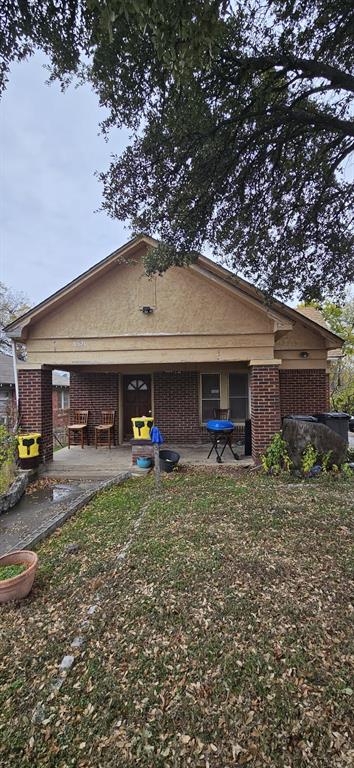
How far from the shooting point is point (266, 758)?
1.87 metres

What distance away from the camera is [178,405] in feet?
39.9

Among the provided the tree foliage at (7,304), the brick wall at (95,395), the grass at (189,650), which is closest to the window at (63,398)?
the tree foliage at (7,304)

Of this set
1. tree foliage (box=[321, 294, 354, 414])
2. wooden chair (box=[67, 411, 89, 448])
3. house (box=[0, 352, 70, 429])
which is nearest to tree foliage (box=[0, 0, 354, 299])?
wooden chair (box=[67, 411, 89, 448])

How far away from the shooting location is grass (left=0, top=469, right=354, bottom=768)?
77.9 inches

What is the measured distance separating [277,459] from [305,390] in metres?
3.60

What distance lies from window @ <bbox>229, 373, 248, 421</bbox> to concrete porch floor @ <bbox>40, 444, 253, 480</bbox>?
1493 millimetres

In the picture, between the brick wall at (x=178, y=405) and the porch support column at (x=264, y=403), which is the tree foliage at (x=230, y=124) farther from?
the brick wall at (x=178, y=405)

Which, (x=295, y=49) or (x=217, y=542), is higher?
(x=295, y=49)

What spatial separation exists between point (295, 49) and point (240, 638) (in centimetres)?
764

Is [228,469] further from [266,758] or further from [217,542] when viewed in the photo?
[266,758]

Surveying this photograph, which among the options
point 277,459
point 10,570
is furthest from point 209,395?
point 10,570

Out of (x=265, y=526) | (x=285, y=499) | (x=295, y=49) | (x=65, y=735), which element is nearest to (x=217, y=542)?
(x=265, y=526)

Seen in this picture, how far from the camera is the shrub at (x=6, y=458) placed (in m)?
7.11

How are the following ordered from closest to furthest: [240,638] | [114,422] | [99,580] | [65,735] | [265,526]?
[65,735] < [240,638] < [99,580] < [265,526] < [114,422]
